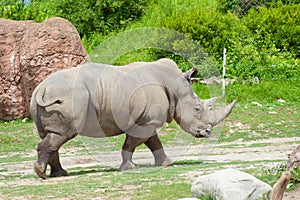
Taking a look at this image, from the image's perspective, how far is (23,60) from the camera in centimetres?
1975

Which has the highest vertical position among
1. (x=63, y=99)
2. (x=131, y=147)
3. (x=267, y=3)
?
(x=63, y=99)

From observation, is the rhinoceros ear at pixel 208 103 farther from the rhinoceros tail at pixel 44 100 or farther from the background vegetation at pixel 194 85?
the rhinoceros tail at pixel 44 100

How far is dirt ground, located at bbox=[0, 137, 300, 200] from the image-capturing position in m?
12.6

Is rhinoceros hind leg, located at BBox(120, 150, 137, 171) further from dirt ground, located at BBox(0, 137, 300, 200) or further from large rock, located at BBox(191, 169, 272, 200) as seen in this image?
large rock, located at BBox(191, 169, 272, 200)

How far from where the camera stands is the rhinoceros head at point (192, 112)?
12422 millimetres

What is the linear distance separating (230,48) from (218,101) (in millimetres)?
9766

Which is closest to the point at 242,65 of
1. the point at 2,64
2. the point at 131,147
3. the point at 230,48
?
the point at 230,48

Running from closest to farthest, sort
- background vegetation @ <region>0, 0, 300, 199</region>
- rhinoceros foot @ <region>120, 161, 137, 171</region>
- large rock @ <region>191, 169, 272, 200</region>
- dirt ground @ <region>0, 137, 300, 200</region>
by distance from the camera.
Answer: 1. large rock @ <region>191, 169, 272, 200</region>
2. background vegetation @ <region>0, 0, 300, 199</region>
3. rhinoceros foot @ <region>120, 161, 137, 171</region>
4. dirt ground @ <region>0, 137, 300, 200</region>

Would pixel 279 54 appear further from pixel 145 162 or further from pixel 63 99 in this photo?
pixel 63 99

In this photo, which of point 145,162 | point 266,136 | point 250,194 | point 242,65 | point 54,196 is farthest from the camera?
point 242,65

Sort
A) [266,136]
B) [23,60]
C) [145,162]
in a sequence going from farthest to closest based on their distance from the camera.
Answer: [23,60]
[266,136]
[145,162]

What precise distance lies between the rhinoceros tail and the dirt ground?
1185 mm

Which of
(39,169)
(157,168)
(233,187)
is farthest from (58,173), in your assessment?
(233,187)

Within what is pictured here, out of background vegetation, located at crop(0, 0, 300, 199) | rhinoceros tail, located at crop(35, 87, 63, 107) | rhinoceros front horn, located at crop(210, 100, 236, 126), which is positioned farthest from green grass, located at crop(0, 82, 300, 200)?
rhinoceros tail, located at crop(35, 87, 63, 107)
